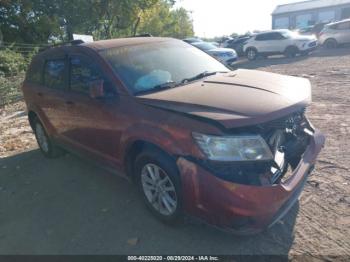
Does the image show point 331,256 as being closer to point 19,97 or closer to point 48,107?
point 48,107

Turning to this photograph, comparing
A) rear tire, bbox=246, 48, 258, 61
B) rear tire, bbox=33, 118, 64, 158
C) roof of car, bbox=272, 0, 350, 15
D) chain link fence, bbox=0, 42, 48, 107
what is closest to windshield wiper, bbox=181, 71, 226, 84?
rear tire, bbox=33, 118, 64, 158

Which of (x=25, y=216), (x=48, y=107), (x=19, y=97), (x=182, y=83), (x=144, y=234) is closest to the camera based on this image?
(x=144, y=234)

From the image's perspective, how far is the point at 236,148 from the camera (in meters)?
2.76

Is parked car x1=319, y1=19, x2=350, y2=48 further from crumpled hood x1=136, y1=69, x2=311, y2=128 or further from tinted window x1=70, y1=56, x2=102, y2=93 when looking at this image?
tinted window x1=70, y1=56, x2=102, y2=93

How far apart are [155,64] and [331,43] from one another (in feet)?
64.5

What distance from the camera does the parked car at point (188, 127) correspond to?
276 centimetres

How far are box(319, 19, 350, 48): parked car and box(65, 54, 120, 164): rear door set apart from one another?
19.5 m

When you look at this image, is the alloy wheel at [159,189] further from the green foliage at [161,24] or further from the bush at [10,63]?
the green foliage at [161,24]

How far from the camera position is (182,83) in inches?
150

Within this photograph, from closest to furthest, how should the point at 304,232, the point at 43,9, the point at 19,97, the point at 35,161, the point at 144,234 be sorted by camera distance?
1. the point at 304,232
2. the point at 144,234
3. the point at 35,161
4. the point at 19,97
5. the point at 43,9

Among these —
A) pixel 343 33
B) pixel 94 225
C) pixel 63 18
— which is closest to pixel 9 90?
→ pixel 94 225

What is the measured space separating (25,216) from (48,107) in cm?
177

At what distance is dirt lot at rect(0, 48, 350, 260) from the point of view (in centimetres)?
310

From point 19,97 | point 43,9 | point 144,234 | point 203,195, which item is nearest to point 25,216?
point 144,234
